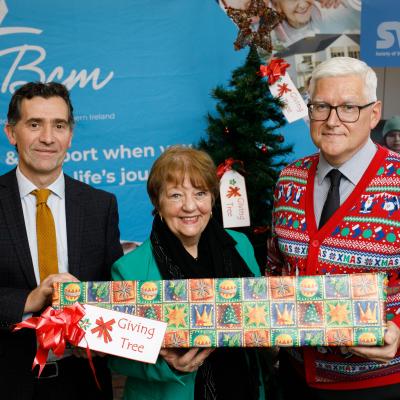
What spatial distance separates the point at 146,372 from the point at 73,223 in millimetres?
628

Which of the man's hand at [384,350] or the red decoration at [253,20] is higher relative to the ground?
the red decoration at [253,20]

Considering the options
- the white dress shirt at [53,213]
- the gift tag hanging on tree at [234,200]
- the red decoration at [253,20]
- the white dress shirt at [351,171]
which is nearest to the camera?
the white dress shirt at [351,171]

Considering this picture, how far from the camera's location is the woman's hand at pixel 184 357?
6.32ft

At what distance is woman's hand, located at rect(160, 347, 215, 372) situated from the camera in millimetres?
1927

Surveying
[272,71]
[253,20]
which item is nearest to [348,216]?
A: [272,71]

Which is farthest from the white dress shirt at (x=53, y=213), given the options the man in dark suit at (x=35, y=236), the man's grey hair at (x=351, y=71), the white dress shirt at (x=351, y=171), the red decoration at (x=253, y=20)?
the red decoration at (x=253, y=20)

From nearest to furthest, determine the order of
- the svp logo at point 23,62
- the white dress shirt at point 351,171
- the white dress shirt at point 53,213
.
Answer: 1. the white dress shirt at point 351,171
2. the white dress shirt at point 53,213
3. the svp logo at point 23,62

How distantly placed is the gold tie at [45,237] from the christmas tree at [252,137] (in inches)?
51.2

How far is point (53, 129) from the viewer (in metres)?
2.21

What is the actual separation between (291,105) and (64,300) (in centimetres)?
190

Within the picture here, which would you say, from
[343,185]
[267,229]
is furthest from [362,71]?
[267,229]

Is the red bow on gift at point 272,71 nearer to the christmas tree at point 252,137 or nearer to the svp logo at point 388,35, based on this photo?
the christmas tree at point 252,137

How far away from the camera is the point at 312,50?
4242 mm

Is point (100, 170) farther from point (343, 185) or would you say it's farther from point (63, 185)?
point (343, 185)
